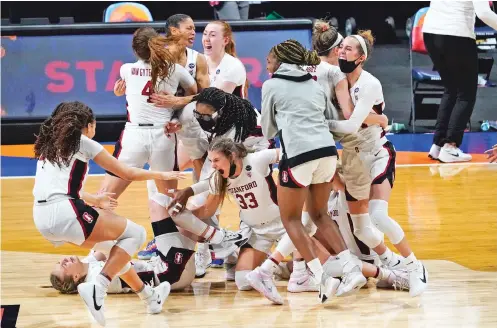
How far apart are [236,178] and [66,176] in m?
1.14

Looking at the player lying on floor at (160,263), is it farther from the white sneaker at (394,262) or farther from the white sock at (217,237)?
the white sneaker at (394,262)

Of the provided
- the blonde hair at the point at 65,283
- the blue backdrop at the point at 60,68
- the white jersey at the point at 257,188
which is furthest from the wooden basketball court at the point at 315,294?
the blue backdrop at the point at 60,68

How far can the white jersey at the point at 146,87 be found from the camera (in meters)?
6.79

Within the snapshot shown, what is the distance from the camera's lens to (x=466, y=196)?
8.82 metres

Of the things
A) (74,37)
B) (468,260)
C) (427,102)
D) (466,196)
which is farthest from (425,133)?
(468,260)

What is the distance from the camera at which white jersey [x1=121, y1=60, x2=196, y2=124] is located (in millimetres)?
6793

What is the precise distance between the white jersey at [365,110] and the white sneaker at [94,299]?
183 centimetres

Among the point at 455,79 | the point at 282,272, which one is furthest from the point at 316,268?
the point at 455,79

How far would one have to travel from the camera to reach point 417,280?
6.02 metres

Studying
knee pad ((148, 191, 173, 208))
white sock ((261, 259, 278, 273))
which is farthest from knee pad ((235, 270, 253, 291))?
→ knee pad ((148, 191, 173, 208))

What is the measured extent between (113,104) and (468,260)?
568 centimetres

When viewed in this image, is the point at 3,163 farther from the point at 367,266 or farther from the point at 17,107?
the point at 367,266

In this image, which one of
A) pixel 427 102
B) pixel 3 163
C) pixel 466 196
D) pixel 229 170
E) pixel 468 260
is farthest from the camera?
pixel 427 102

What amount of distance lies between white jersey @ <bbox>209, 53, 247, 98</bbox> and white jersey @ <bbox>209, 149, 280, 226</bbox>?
1126mm
